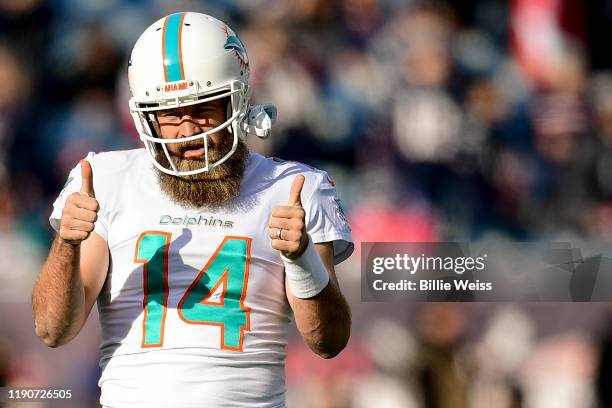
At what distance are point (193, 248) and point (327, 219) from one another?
1.11ft

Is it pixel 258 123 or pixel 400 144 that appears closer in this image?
pixel 258 123

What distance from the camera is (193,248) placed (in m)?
2.45

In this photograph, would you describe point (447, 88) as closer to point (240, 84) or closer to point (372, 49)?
point (372, 49)

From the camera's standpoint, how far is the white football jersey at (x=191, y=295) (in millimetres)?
2361

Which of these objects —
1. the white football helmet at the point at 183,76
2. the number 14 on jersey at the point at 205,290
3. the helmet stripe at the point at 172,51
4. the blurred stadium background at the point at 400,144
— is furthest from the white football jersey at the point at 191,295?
the blurred stadium background at the point at 400,144

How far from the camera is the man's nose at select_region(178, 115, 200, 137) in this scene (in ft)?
8.25

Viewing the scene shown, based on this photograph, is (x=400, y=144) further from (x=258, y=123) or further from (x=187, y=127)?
(x=187, y=127)

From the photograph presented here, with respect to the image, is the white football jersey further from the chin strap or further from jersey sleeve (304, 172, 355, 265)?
the chin strap

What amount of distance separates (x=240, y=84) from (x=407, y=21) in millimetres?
2687

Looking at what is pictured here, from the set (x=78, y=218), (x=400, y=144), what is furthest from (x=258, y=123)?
(x=400, y=144)

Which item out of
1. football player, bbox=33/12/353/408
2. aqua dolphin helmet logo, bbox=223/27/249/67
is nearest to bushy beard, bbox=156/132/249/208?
football player, bbox=33/12/353/408

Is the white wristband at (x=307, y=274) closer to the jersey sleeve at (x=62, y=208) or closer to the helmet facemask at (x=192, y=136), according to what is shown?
the helmet facemask at (x=192, y=136)

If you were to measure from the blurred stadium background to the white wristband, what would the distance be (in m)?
2.37

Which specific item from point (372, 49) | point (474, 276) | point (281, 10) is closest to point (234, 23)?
point (281, 10)
